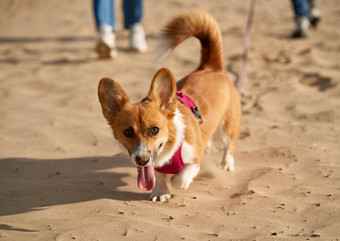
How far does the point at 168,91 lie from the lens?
9.80ft

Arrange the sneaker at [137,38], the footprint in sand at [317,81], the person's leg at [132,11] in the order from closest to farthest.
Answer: the footprint in sand at [317,81] < the person's leg at [132,11] < the sneaker at [137,38]

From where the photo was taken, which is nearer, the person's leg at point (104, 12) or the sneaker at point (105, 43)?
the person's leg at point (104, 12)

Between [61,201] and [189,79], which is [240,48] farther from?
[61,201]

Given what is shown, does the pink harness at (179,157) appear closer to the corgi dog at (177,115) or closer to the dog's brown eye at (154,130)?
the corgi dog at (177,115)

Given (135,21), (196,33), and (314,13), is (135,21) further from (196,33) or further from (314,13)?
(196,33)

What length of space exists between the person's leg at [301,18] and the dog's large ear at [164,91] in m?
4.57

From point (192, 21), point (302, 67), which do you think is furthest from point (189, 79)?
point (302, 67)

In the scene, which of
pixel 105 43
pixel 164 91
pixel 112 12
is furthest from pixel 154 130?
pixel 112 12

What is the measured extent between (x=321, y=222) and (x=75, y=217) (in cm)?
159

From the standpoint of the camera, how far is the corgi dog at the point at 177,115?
2889mm

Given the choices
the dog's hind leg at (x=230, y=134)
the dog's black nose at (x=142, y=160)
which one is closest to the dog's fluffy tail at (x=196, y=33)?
the dog's hind leg at (x=230, y=134)

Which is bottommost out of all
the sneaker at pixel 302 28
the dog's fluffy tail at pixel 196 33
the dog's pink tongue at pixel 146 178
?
the dog's pink tongue at pixel 146 178

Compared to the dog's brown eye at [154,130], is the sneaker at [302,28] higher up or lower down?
lower down

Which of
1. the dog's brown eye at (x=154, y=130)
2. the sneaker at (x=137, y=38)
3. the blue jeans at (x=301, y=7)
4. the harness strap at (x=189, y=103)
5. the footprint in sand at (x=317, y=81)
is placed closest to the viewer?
the dog's brown eye at (x=154, y=130)
